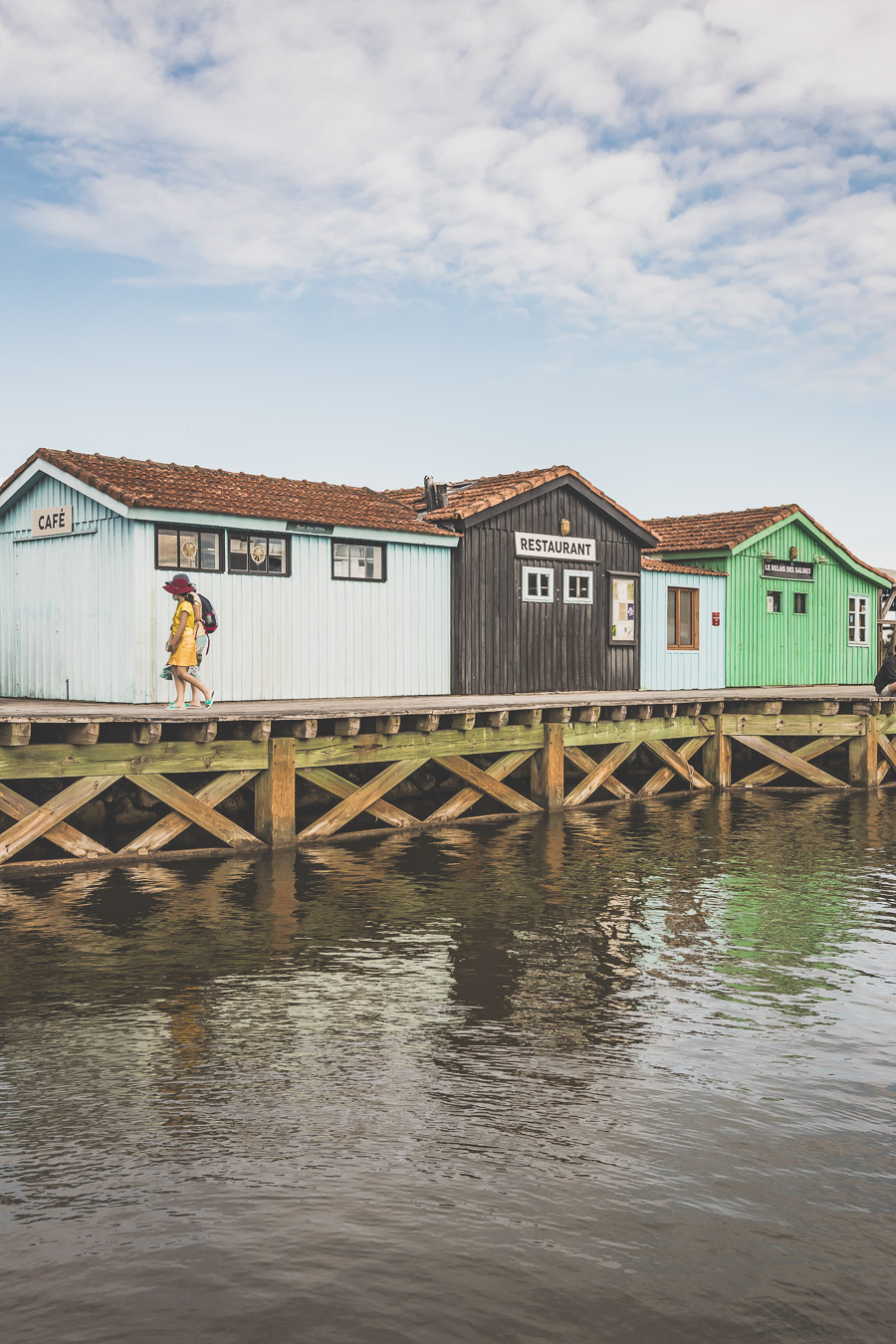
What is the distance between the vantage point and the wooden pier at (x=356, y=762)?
514 inches

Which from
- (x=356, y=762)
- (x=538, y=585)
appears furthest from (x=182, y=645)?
(x=538, y=585)

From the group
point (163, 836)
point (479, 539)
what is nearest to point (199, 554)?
point (163, 836)

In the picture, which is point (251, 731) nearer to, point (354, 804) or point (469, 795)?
point (354, 804)

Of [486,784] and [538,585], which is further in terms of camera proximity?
[538,585]

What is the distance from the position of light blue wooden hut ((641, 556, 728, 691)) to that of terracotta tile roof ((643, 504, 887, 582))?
3.42ft

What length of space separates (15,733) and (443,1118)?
7.70m

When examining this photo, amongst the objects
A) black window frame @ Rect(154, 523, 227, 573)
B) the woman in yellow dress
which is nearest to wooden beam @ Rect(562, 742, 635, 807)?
black window frame @ Rect(154, 523, 227, 573)

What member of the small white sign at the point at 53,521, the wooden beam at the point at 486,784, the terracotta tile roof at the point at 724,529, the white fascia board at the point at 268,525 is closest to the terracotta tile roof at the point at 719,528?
the terracotta tile roof at the point at 724,529

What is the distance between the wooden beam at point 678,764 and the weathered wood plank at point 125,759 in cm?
832

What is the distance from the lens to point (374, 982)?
8906 millimetres

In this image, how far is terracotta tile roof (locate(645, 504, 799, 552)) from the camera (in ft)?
89.1

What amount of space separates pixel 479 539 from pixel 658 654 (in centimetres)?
583

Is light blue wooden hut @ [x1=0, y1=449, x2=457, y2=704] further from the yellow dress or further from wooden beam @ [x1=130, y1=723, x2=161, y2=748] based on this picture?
wooden beam @ [x1=130, y1=723, x2=161, y2=748]

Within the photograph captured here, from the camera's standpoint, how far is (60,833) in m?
13.0
